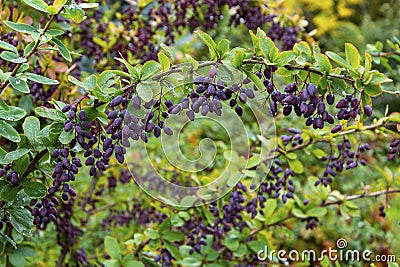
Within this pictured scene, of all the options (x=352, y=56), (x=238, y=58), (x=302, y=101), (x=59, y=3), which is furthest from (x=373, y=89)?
(x=59, y=3)

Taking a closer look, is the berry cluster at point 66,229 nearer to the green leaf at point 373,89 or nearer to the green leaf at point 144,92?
the green leaf at point 144,92

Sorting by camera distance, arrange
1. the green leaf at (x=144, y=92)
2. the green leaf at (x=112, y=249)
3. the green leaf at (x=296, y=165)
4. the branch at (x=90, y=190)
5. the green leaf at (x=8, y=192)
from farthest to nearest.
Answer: the branch at (x=90, y=190) → the green leaf at (x=296, y=165) → the green leaf at (x=112, y=249) → the green leaf at (x=8, y=192) → the green leaf at (x=144, y=92)

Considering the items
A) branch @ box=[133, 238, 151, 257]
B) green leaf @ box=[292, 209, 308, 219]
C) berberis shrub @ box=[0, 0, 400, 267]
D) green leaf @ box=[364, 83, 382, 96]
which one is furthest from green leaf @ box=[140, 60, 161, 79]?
green leaf @ box=[292, 209, 308, 219]

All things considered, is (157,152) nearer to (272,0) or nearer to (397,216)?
(272,0)

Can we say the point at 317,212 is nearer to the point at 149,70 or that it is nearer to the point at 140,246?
the point at 140,246

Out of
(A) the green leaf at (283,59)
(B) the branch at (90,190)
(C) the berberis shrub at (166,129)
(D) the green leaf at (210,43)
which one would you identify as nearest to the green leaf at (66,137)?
(C) the berberis shrub at (166,129)
